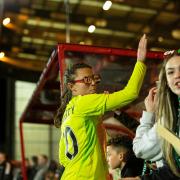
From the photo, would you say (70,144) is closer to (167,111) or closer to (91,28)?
(167,111)

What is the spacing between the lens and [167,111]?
2.51 m

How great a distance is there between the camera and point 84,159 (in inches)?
154

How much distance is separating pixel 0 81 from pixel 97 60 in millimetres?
24326

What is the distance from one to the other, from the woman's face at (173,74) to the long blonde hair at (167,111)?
0.03 meters

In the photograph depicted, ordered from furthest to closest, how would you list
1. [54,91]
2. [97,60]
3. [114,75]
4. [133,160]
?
[54,91]
[114,75]
[97,60]
[133,160]

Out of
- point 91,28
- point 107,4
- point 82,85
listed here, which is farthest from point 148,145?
point 91,28

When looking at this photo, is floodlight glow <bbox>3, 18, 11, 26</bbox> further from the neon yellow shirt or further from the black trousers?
the black trousers

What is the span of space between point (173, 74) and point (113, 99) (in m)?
1.25

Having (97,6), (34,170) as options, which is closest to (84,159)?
(34,170)

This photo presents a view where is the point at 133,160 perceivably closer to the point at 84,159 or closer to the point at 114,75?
the point at 84,159

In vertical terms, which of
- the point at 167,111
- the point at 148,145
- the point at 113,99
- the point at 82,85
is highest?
the point at 82,85

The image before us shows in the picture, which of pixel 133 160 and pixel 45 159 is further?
pixel 45 159

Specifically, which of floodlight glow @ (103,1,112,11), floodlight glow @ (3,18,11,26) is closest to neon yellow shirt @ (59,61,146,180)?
floodlight glow @ (103,1,112,11)

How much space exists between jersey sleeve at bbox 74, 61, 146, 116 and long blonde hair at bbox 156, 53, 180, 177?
1079mm
